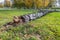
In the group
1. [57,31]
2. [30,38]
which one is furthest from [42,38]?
[57,31]

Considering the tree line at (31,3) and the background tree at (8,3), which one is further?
the background tree at (8,3)

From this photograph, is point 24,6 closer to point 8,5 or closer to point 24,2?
point 24,2

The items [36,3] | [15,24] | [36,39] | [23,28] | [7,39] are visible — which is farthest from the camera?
[36,3]

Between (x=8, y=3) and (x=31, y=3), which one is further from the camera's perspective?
(x=8, y=3)

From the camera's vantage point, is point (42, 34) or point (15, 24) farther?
point (15, 24)

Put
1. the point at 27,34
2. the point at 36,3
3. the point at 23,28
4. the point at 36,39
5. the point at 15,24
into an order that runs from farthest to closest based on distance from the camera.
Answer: the point at 36,3, the point at 15,24, the point at 23,28, the point at 27,34, the point at 36,39

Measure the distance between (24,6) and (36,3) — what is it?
2.30m

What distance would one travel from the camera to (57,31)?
35.6 feet

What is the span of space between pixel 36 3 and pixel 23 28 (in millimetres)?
21892

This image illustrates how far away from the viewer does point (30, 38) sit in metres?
8.48

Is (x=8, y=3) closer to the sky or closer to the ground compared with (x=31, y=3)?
closer to the ground

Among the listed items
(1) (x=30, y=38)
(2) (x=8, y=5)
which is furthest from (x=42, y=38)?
(2) (x=8, y=5)

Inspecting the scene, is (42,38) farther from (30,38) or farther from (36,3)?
(36,3)

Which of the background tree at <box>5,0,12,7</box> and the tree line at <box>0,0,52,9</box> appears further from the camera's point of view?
the background tree at <box>5,0,12,7</box>
